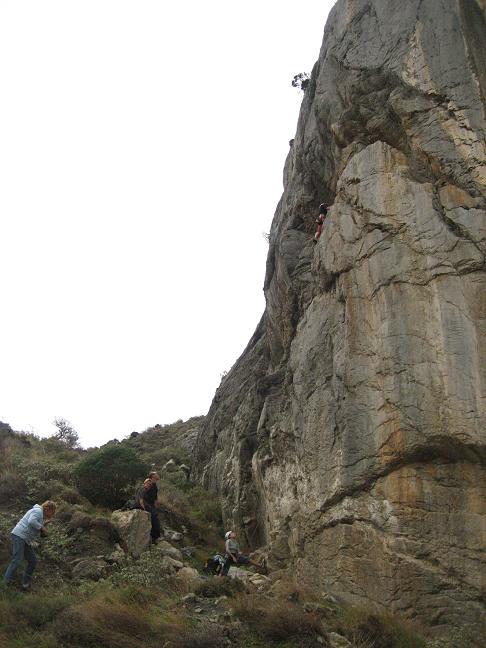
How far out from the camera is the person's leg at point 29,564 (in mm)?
12664

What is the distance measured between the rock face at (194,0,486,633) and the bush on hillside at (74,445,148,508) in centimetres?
378

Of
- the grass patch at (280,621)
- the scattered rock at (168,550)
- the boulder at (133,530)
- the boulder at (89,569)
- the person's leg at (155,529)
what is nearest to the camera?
the grass patch at (280,621)

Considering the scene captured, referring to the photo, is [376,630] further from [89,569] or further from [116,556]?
[116,556]

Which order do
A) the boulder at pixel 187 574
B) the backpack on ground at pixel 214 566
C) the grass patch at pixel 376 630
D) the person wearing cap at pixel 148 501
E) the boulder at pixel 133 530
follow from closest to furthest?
the grass patch at pixel 376 630 < the boulder at pixel 187 574 < the backpack on ground at pixel 214 566 < the boulder at pixel 133 530 < the person wearing cap at pixel 148 501

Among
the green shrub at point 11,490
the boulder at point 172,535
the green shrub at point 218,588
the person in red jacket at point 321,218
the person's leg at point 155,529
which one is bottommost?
the green shrub at point 218,588

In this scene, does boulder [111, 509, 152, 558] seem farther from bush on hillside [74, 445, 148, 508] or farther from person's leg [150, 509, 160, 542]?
bush on hillside [74, 445, 148, 508]

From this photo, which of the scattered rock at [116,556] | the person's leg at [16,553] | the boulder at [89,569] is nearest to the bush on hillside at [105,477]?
the scattered rock at [116,556]

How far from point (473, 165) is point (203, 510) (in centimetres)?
1347

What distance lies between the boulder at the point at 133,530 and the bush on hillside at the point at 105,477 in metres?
2.29

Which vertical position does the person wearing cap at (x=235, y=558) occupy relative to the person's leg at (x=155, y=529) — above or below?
below

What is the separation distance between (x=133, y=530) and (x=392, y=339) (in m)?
7.95

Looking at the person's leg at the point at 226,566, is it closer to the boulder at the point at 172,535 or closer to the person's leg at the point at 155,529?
the person's leg at the point at 155,529

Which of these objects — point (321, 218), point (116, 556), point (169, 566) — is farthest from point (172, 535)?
point (321, 218)

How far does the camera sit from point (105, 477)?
19.2 meters
